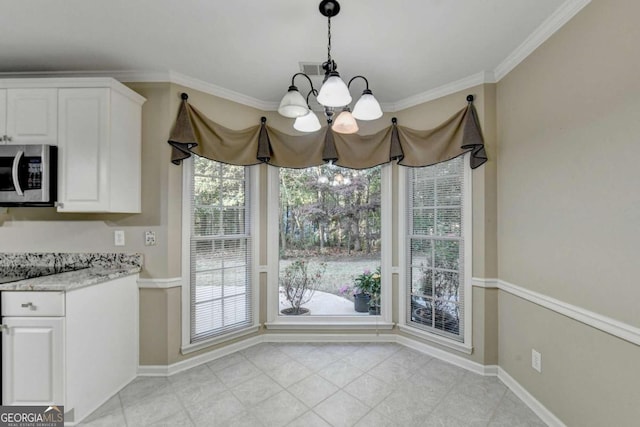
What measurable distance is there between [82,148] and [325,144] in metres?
2.01

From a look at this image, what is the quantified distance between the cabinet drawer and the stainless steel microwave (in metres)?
0.70

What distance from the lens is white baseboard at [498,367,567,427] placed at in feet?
6.03

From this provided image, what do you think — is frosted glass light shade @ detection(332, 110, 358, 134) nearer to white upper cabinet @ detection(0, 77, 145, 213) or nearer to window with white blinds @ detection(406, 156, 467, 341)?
window with white blinds @ detection(406, 156, 467, 341)

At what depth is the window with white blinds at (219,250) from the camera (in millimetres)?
2701

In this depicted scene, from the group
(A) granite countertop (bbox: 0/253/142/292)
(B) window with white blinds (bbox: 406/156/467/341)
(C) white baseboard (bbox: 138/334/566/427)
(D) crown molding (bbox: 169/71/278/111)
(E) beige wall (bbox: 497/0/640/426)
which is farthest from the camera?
(B) window with white blinds (bbox: 406/156/467/341)

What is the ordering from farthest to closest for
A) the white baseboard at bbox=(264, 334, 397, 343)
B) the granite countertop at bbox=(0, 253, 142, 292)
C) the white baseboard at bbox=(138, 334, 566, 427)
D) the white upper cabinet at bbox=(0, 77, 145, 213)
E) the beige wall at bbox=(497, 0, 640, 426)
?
1. the white baseboard at bbox=(264, 334, 397, 343)
2. the granite countertop at bbox=(0, 253, 142, 292)
3. the white upper cabinet at bbox=(0, 77, 145, 213)
4. the white baseboard at bbox=(138, 334, 566, 427)
5. the beige wall at bbox=(497, 0, 640, 426)

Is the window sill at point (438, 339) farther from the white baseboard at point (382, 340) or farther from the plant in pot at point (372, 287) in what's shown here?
the plant in pot at point (372, 287)

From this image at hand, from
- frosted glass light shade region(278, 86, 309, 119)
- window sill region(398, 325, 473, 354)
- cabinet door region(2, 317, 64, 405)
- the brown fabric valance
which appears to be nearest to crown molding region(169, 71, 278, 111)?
the brown fabric valance

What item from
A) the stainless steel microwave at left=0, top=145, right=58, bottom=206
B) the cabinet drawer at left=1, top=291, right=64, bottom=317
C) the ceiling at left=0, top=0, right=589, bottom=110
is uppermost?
the ceiling at left=0, top=0, right=589, bottom=110

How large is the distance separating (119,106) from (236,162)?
100 centimetres

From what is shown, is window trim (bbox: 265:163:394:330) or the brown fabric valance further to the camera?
window trim (bbox: 265:163:394:330)

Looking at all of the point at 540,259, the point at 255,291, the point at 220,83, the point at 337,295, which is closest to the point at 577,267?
the point at 540,259

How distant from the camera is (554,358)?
1.85 metres

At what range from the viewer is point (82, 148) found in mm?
2180
